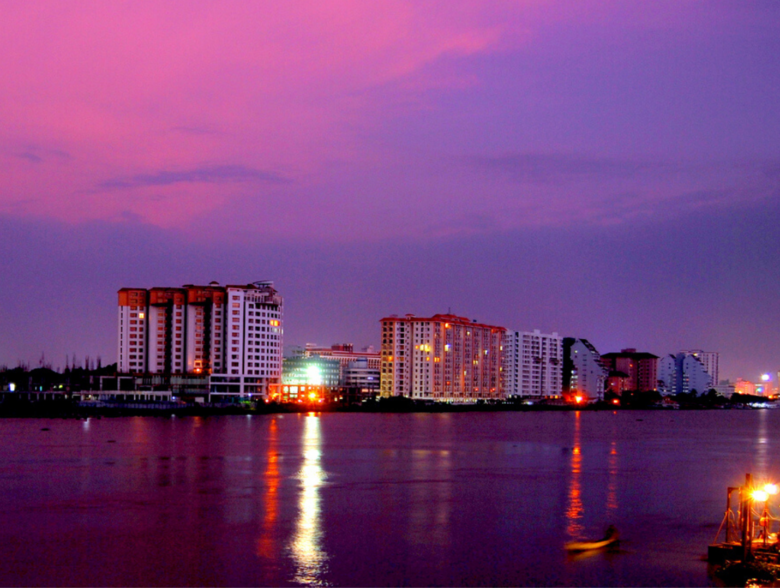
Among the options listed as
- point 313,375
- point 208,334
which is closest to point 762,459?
point 208,334

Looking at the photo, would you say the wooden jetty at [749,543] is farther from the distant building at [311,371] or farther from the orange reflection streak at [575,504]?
the distant building at [311,371]

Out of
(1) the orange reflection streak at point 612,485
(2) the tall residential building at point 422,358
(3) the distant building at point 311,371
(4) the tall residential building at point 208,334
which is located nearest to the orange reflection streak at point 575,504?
(1) the orange reflection streak at point 612,485

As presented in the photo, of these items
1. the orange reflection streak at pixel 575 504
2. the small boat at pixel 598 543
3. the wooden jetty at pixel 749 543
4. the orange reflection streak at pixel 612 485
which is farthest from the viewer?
the orange reflection streak at pixel 612 485

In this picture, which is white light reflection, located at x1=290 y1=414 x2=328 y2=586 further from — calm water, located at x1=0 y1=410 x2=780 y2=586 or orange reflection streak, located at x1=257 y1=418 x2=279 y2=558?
orange reflection streak, located at x1=257 y1=418 x2=279 y2=558

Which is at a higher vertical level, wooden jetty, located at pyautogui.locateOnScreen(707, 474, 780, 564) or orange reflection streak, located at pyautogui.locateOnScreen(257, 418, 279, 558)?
wooden jetty, located at pyautogui.locateOnScreen(707, 474, 780, 564)

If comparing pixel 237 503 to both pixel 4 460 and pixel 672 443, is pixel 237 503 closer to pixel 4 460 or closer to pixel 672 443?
pixel 4 460

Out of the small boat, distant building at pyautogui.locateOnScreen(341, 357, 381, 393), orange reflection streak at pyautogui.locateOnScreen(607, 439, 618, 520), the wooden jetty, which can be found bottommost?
distant building at pyautogui.locateOnScreen(341, 357, 381, 393)

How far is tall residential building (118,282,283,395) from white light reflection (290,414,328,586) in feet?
283

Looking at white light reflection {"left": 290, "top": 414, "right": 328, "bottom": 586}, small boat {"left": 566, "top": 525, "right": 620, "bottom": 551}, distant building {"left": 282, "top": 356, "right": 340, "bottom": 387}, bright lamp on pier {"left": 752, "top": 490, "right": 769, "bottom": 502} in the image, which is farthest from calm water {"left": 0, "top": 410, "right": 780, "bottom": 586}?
distant building {"left": 282, "top": 356, "right": 340, "bottom": 387}

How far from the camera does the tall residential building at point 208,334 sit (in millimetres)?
129125

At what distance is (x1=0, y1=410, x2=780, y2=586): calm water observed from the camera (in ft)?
70.7

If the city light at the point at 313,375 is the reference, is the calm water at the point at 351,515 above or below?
above

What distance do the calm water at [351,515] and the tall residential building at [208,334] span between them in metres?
71.6

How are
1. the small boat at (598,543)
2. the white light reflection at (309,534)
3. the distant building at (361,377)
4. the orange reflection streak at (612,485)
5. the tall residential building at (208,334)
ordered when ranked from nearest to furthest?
the white light reflection at (309,534) < the small boat at (598,543) < the orange reflection streak at (612,485) < the tall residential building at (208,334) < the distant building at (361,377)
